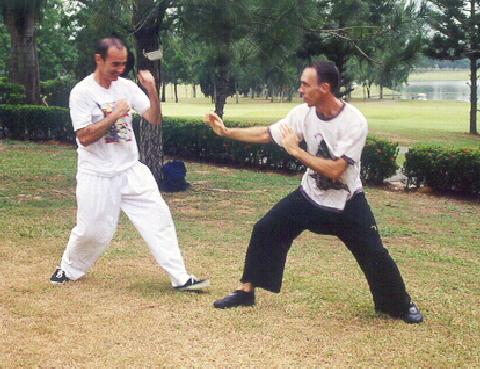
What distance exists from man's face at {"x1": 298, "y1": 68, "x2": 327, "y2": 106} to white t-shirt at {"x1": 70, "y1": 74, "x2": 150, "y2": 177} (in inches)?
50.3

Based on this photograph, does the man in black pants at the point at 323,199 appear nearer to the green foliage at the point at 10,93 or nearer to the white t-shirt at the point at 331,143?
the white t-shirt at the point at 331,143

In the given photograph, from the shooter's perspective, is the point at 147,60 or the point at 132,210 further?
the point at 147,60

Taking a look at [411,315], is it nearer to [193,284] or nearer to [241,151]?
[193,284]

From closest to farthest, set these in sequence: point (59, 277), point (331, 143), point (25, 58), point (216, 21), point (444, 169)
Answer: point (331, 143)
point (59, 277)
point (216, 21)
point (444, 169)
point (25, 58)

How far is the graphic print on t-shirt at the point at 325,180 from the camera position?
4082 millimetres

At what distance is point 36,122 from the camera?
60.9 feet

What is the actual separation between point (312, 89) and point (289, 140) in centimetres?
30

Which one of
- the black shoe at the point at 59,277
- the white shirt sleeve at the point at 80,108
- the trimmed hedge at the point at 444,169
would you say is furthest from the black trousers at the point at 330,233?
the trimmed hedge at the point at 444,169

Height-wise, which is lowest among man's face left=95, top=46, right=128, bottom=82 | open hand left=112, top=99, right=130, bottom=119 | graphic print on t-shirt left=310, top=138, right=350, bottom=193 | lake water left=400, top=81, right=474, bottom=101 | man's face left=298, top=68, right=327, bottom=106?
lake water left=400, top=81, right=474, bottom=101

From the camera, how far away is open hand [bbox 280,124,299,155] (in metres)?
3.97

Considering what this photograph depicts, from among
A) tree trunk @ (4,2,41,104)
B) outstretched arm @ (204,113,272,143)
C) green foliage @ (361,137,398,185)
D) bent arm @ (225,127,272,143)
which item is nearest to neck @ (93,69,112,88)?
outstretched arm @ (204,113,272,143)

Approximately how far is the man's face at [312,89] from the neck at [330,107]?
4 cm

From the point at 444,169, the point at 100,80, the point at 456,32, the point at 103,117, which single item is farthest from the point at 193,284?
the point at 456,32

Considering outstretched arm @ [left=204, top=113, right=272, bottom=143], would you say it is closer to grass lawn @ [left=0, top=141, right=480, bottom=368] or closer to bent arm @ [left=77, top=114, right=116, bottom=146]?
bent arm @ [left=77, top=114, right=116, bottom=146]
